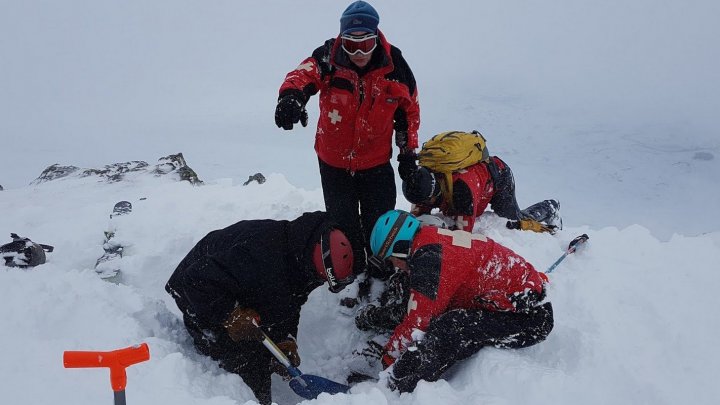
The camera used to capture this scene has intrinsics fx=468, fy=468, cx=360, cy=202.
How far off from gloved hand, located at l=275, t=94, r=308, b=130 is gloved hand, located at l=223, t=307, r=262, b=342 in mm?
1286

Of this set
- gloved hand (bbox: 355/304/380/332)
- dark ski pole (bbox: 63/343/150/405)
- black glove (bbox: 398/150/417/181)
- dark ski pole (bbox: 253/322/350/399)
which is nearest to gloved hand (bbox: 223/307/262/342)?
dark ski pole (bbox: 253/322/350/399)

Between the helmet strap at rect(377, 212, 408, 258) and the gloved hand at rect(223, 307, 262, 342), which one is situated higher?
the helmet strap at rect(377, 212, 408, 258)

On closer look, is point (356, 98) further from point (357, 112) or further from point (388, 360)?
point (388, 360)

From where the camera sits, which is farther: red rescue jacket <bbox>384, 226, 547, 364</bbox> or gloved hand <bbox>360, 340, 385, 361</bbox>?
gloved hand <bbox>360, 340, 385, 361</bbox>

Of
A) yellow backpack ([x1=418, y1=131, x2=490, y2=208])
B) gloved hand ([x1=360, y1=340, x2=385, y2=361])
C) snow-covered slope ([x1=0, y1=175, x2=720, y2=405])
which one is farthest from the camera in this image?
yellow backpack ([x1=418, y1=131, x2=490, y2=208])

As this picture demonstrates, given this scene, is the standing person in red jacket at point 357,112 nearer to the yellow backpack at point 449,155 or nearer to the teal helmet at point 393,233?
the teal helmet at point 393,233

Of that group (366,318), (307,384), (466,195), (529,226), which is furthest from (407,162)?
(307,384)

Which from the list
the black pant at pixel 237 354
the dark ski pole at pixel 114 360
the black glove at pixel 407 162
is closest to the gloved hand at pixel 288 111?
the black glove at pixel 407 162

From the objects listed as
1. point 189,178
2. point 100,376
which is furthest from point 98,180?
point 100,376

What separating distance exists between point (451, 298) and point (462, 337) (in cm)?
26

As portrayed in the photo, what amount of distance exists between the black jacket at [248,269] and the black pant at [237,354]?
0.34ft

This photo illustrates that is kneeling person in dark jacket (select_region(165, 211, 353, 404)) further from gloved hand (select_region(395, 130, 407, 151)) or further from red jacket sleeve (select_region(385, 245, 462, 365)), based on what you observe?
gloved hand (select_region(395, 130, 407, 151))

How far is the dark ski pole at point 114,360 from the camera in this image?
1.41 metres

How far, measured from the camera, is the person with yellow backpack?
12.6 ft
